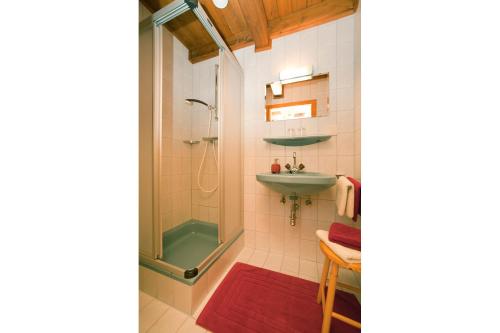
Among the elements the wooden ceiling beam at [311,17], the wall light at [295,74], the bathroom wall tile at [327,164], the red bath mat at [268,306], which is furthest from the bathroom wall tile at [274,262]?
the wooden ceiling beam at [311,17]

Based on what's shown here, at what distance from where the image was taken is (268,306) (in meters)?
0.97

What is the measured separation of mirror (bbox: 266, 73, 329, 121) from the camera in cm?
143

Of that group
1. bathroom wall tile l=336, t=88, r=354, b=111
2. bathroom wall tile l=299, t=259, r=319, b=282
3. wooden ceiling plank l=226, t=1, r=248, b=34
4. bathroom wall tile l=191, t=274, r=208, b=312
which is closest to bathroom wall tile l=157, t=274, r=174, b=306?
bathroom wall tile l=191, t=274, r=208, b=312

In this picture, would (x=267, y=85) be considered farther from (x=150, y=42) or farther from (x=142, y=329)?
(x=142, y=329)

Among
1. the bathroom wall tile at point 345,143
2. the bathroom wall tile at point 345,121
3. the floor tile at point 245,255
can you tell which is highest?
the bathroom wall tile at point 345,121

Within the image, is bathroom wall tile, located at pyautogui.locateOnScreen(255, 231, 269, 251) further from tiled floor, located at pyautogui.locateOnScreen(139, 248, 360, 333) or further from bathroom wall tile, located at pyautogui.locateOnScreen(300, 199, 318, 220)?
bathroom wall tile, located at pyautogui.locateOnScreen(300, 199, 318, 220)

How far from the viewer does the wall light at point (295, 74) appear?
145cm

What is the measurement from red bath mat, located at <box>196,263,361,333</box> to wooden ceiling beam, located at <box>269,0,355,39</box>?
2.22 meters

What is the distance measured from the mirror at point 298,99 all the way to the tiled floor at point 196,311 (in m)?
1.37

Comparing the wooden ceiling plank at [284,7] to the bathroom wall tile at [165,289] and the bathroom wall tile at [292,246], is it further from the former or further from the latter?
the bathroom wall tile at [165,289]

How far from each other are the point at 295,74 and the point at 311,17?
19.4 inches
